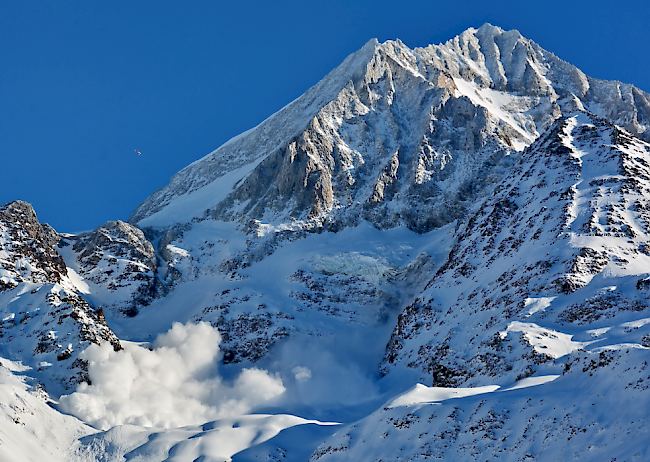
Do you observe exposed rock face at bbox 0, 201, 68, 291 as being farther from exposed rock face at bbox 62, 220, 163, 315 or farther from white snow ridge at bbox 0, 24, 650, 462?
exposed rock face at bbox 62, 220, 163, 315

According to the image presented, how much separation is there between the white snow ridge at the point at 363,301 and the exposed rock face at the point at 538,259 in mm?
289

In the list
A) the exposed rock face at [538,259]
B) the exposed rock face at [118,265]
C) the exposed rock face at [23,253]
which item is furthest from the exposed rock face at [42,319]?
the exposed rock face at [538,259]

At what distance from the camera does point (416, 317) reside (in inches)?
2630

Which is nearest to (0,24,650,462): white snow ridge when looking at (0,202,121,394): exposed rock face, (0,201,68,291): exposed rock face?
(0,202,121,394): exposed rock face

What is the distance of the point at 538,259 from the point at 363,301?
29501 mm

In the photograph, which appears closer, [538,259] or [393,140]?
[538,259]

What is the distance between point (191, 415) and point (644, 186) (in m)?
57.8

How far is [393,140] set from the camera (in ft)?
369

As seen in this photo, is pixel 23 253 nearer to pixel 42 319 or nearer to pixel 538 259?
pixel 42 319

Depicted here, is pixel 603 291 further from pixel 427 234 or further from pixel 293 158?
pixel 293 158

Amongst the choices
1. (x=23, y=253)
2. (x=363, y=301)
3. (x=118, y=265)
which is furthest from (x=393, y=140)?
(x=23, y=253)

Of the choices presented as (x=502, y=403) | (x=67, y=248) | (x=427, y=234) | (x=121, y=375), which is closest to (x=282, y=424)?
(x=121, y=375)

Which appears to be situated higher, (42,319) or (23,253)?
(23,253)

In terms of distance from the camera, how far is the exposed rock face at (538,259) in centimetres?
4906
